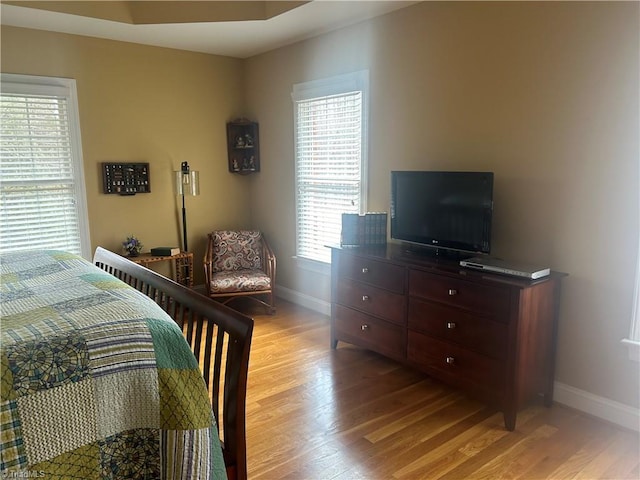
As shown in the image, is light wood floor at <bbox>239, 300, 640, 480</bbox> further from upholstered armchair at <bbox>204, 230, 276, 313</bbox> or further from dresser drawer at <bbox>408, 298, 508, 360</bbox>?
upholstered armchair at <bbox>204, 230, 276, 313</bbox>

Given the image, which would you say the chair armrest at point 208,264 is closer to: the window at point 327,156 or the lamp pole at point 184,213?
the lamp pole at point 184,213

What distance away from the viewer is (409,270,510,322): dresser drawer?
2.52 meters

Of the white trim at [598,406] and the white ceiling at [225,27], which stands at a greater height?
the white ceiling at [225,27]

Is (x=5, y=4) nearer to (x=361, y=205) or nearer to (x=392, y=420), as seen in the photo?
(x=361, y=205)

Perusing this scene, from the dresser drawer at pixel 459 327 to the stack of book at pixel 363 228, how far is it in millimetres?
669

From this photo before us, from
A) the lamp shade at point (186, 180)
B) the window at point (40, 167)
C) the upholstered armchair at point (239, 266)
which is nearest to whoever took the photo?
the window at point (40, 167)

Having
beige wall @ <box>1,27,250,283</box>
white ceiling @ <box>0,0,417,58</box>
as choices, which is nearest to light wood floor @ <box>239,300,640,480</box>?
beige wall @ <box>1,27,250,283</box>

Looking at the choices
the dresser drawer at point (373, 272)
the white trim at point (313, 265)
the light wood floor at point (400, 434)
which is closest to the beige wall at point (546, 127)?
the light wood floor at point (400, 434)

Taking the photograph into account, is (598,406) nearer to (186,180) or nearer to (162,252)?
(162,252)

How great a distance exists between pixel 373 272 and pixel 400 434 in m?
1.07

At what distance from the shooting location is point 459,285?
2689 mm

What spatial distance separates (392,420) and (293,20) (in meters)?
2.93

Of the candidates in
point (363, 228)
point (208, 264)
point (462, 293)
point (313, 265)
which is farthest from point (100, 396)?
point (313, 265)

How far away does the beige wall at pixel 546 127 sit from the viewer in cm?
245
